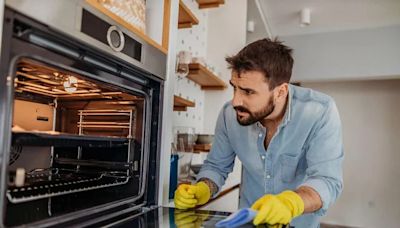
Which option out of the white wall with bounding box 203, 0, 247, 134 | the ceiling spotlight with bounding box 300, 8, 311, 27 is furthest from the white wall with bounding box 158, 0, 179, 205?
the ceiling spotlight with bounding box 300, 8, 311, 27

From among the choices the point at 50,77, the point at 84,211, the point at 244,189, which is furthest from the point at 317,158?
the point at 50,77

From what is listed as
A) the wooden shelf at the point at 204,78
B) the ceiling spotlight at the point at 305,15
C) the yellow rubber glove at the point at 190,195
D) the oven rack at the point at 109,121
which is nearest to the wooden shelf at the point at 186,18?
the wooden shelf at the point at 204,78

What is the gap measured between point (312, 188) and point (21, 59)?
0.83 metres

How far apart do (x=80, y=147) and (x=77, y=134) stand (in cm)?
5

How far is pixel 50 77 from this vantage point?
0.84m

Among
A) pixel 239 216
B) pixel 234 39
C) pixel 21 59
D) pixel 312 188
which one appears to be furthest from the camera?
pixel 234 39

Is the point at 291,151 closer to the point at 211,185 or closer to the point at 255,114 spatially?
the point at 255,114

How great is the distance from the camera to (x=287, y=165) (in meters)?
1.20

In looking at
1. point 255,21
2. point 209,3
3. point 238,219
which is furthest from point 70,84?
point 255,21

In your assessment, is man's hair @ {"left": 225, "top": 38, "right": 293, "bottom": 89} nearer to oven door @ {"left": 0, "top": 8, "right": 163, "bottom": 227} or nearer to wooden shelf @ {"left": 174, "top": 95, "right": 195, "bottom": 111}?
oven door @ {"left": 0, "top": 8, "right": 163, "bottom": 227}

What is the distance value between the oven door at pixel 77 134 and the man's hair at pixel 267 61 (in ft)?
0.95

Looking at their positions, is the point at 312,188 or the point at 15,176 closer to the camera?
the point at 15,176

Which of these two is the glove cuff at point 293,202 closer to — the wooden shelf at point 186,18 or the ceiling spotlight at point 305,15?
the wooden shelf at point 186,18

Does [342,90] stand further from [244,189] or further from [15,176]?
[15,176]
